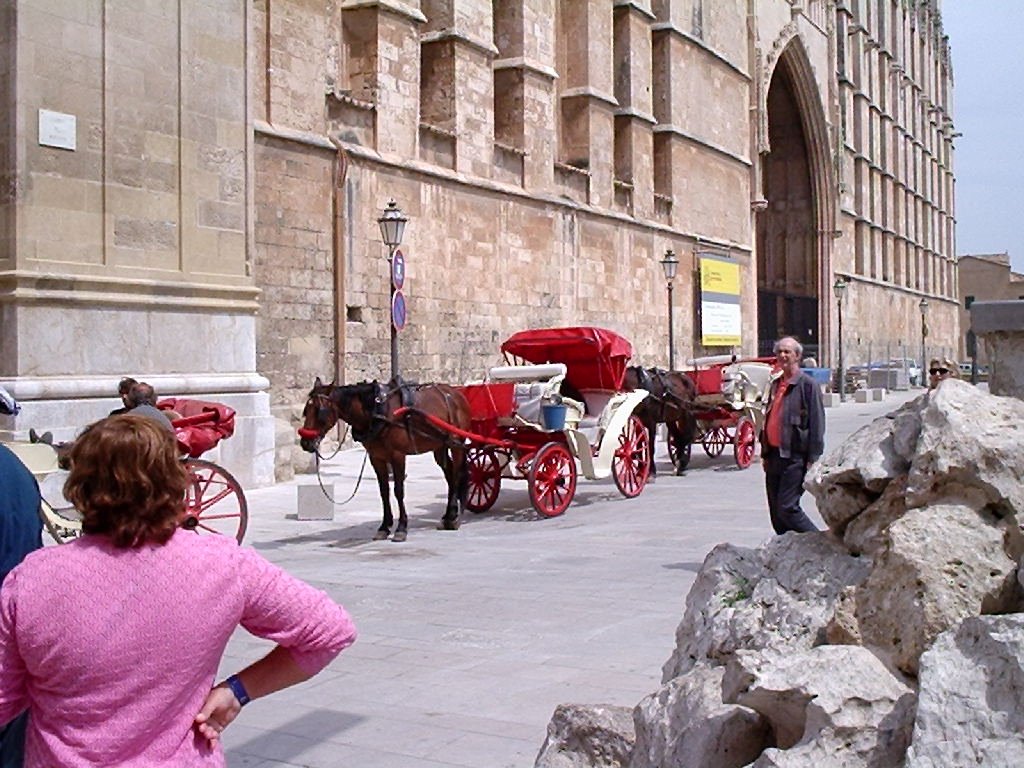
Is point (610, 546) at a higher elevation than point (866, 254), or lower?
lower

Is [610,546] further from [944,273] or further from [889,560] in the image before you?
[944,273]

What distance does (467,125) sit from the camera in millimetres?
20859

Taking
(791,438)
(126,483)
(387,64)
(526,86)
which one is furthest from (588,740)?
(526,86)

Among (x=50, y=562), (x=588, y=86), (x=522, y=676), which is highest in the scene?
(x=588, y=86)

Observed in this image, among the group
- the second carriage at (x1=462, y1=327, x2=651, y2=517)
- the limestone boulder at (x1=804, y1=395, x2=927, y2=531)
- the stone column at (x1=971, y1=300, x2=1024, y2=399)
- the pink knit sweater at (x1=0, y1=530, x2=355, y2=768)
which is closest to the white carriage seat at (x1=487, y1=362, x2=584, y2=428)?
the second carriage at (x1=462, y1=327, x2=651, y2=517)

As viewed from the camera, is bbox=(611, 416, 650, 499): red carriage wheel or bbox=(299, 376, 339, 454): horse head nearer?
bbox=(299, 376, 339, 454): horse head

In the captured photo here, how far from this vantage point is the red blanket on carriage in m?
8.93

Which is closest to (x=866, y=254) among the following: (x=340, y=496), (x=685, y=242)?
(x=685, y=242)

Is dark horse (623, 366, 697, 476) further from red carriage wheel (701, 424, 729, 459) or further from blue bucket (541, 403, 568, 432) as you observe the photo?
blue bucket (541, 403, 568, 432)

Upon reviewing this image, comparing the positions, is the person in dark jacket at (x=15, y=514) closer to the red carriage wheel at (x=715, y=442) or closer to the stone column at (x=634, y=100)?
the red carriage wheel at (x=715, y=442)

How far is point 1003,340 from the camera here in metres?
3.55

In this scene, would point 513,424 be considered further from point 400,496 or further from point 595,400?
point 400,496

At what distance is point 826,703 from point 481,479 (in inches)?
378

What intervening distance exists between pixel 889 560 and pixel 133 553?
166 cm
